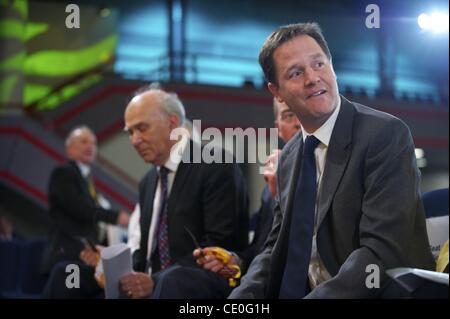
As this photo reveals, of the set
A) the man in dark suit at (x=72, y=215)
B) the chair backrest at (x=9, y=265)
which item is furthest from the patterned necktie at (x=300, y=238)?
the chair backrest at (x=9, y=265)

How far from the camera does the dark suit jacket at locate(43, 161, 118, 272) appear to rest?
10.3ft

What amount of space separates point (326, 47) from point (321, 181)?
0.94 feet

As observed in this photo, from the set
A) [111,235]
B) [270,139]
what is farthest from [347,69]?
[270,139]

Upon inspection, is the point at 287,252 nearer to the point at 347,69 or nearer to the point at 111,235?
the point at 111,235

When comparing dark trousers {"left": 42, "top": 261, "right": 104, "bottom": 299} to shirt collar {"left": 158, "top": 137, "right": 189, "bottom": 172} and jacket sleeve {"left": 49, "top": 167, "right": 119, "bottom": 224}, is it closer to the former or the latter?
shirt collar {"left": 158, "top": 137, "right": 189, "bottom": 172}

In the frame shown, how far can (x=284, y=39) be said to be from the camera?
4.59 ft

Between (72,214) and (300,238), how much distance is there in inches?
81.8

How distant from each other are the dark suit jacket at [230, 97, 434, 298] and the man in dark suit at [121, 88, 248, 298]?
1.84 feet

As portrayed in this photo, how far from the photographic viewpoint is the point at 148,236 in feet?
7.13

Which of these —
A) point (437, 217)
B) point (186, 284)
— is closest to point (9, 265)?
point (186, 284)

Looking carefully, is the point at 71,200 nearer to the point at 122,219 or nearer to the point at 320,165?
the point at 122,219

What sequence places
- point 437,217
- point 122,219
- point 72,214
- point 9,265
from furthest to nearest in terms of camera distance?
point 9,265 → point 72,214 → point 122,219 → point 437,217

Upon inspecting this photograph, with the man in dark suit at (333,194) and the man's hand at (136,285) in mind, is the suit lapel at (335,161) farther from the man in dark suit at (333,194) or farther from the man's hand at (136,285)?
the man's hand at (136,285)

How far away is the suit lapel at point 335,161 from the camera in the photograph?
1341 mm
